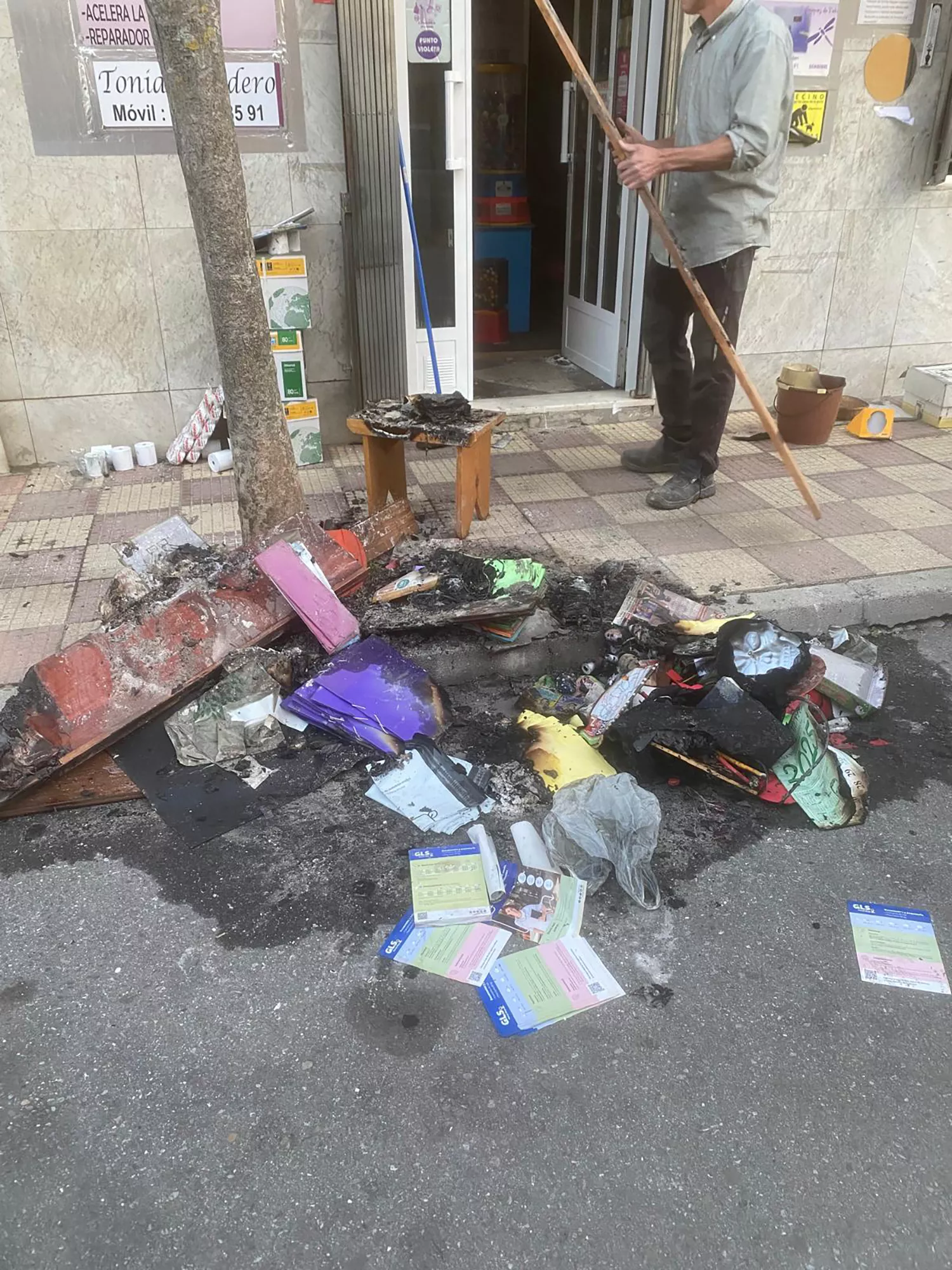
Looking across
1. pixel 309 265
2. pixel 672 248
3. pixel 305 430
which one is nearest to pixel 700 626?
pixel 672 248

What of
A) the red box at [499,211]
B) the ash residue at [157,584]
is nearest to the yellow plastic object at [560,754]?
the ash residue at [157,584]

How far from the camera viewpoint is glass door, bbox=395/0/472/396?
5273 millimetres

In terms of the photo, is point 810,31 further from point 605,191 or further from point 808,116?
point 605,191

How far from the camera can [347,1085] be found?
2.11m

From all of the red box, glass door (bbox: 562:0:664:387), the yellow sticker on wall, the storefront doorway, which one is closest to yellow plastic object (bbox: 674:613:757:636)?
the storefront doorway

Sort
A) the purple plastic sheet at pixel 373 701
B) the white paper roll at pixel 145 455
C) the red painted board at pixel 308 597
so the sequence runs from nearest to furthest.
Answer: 1. the purple plastic sheet at pixel 373 701
2. the red painted board at pixel 308 597
3. the white paper roll at pixel 145 455

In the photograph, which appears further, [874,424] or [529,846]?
[874,424]

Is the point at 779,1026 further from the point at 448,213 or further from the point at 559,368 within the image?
the point at 559,368

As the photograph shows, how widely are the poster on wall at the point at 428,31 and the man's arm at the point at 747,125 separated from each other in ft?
5.85

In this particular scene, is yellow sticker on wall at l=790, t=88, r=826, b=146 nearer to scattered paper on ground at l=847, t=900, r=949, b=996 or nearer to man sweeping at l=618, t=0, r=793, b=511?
man sweeping at l=618, t=0, r=793, b=511

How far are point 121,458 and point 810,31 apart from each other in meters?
4.96

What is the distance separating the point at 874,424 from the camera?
20.3 feet

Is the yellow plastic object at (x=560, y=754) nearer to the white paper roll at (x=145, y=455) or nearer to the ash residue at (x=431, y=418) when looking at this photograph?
the ash residue at (x=431, y=418)

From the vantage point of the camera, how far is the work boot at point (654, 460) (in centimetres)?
548
